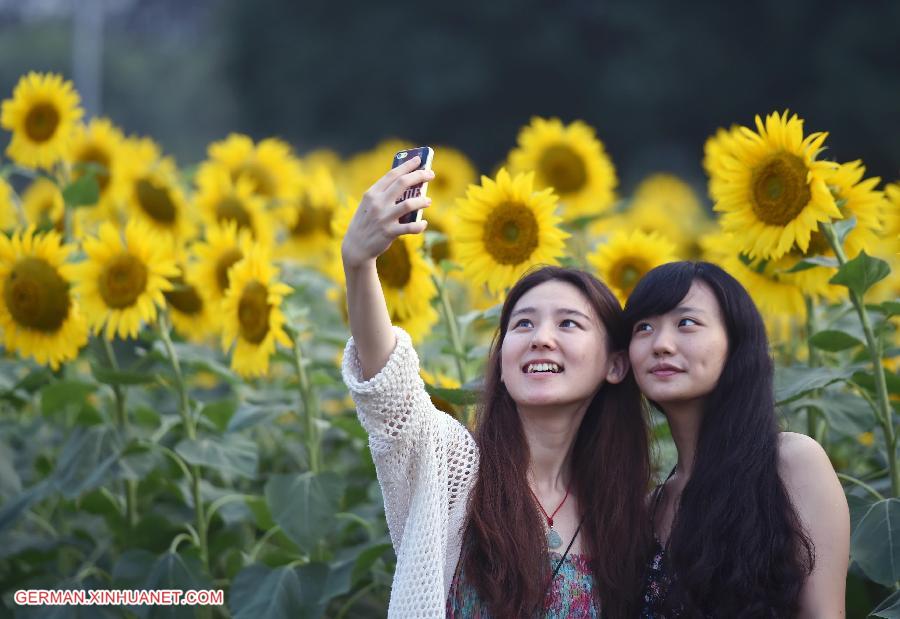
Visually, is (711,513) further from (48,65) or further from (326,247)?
(48,65)

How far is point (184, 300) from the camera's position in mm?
3787

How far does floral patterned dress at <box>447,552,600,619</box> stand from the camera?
2.40 meters

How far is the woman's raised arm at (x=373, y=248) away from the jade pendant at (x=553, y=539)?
48cm

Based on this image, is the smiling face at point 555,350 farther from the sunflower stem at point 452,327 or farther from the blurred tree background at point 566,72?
the blurred tree background at point 566,72

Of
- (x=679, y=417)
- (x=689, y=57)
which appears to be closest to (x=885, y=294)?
(x=679, y=417)

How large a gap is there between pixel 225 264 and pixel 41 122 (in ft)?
3.61

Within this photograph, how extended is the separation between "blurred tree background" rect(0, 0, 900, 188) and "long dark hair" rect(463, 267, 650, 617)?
14.6m

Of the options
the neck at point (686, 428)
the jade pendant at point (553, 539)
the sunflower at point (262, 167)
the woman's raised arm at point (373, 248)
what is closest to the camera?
the woman's raised arm at point (373, 248)

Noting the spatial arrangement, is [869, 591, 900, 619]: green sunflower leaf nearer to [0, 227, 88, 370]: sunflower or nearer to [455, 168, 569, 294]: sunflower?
[455, 168, 569, 294]: sunflower

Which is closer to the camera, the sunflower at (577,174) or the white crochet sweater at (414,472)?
the white crochet sweater at (414,472)

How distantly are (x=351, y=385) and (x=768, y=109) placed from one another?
1599 cm

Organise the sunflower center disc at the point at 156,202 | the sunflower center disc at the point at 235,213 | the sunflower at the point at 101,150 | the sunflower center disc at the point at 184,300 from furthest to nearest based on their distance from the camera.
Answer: the sunflower at the point at 101,150 < the sunflower center disc at the point at 156,202 < the sunflower center disc at the point at 235,213 < the sunflower center disc at the point at 184,300

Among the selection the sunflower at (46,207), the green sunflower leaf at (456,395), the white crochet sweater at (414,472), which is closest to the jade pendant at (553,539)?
the white crochet sweater at (414,472)

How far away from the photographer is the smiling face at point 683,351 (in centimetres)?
248
